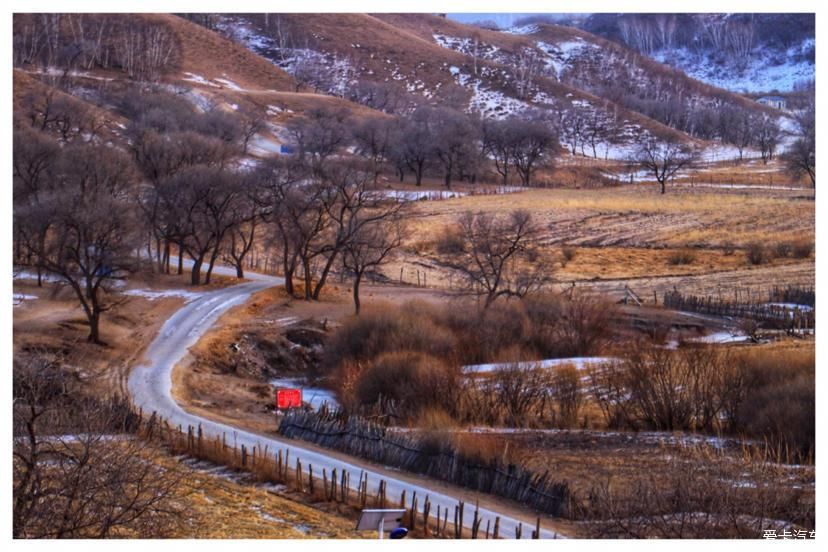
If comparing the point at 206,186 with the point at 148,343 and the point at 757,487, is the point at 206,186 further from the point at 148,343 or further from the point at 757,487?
the point at 757,487

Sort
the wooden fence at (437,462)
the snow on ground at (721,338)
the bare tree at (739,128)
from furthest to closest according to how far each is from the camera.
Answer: the bare tree at (739,128)
the snow on ground at (721,338)
the wooden fence at (437,462)

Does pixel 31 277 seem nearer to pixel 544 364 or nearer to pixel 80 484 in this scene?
pixel 544 364

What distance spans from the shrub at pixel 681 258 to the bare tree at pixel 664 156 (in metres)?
24.3

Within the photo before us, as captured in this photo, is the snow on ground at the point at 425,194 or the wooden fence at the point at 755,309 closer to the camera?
the wooden fence at the point at 755,309

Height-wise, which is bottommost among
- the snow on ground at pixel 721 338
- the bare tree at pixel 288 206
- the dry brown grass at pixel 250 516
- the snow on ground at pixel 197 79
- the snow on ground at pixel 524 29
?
the dry brown grass at pixel 250 516

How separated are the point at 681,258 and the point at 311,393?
84.5 feet

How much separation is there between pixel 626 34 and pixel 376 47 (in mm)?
34738

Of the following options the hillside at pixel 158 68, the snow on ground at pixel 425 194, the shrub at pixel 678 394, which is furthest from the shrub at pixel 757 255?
the hillside at pixel 158 68

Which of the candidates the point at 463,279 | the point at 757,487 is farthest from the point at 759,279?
the point at 757,487

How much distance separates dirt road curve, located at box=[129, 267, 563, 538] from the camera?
1591cm

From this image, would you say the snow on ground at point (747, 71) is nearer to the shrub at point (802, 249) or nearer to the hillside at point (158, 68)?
the hillside at point (158, 68)

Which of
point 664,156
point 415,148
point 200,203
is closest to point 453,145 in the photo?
point 415,148

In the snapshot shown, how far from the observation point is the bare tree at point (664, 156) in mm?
74200

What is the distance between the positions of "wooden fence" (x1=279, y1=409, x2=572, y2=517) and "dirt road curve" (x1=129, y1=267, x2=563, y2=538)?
50 centimetres
